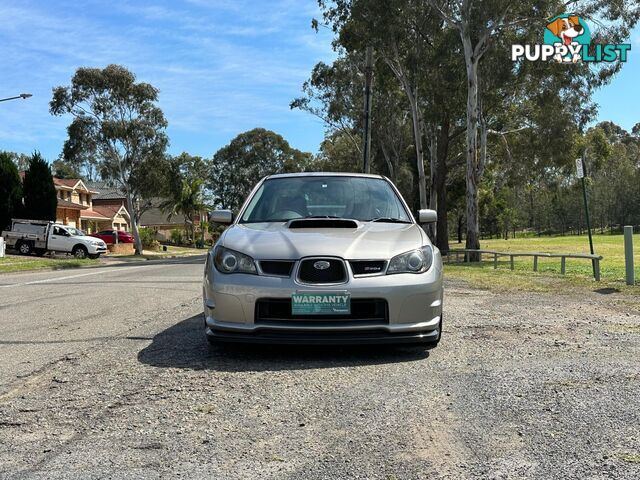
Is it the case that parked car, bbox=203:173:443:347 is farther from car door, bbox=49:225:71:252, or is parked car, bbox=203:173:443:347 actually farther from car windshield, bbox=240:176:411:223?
car door, bbox=49:225:71:252

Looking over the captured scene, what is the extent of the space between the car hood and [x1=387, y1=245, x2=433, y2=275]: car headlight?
1.9 inches

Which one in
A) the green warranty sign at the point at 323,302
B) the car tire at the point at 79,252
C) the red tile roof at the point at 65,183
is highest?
the red tile roof at the point at 65,183

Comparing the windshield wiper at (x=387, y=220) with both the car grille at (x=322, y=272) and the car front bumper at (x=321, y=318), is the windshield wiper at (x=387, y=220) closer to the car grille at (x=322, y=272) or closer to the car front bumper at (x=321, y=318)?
the car front bumper at (x=321, y=318)

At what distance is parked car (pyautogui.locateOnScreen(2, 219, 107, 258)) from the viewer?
30.3 meters

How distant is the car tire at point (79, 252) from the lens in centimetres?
3040

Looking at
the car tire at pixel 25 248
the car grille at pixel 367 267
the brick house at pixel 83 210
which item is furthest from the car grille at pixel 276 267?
the brick house at pixel 83 210

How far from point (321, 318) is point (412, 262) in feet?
2.81

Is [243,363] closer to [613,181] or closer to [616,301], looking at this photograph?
[616,301]

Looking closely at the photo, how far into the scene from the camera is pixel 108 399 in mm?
3506

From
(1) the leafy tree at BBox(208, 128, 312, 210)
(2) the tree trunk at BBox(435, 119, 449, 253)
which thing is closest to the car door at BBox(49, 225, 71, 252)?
(2) the tree trunk at BBox(435, 119, 449, 253)

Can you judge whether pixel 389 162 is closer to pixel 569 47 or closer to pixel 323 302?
pixel 569 47

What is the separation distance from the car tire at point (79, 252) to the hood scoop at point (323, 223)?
2824 centimetres

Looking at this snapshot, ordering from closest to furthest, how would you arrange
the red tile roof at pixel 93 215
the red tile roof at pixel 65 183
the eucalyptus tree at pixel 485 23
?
1. the eucalyptus tree at pixel 485 23
2. the red tile roof at pixel 65 183
3. the red tile roof at pixel 93 215

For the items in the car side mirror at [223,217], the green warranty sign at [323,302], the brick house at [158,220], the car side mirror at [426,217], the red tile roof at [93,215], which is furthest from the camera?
the brick house at [158,220]
